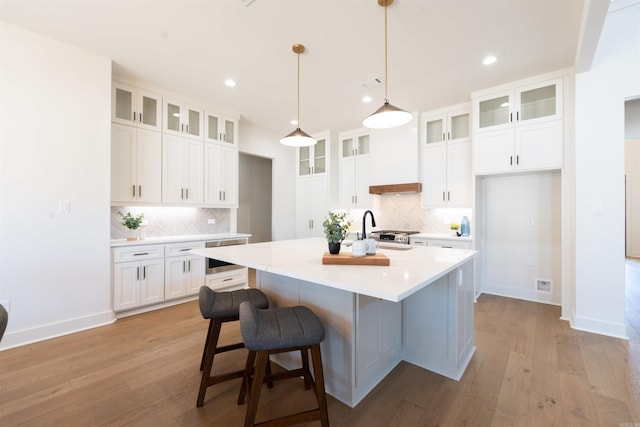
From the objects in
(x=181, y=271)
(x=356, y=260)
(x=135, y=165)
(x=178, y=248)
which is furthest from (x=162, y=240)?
(x=356, y=260)

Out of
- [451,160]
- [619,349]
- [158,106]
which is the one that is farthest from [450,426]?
[158,106]

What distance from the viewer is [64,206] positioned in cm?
274

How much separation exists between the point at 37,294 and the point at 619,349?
5351 millimetres

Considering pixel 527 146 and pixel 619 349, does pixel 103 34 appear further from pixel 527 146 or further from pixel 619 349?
pixel 619 349

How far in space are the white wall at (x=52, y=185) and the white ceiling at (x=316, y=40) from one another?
326 mm

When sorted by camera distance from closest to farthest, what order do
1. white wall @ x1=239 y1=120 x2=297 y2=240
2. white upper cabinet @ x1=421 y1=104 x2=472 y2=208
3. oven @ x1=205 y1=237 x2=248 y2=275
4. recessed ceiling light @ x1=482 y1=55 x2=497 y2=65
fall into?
recessed ceiling light @ x1=482 y1=55 x2=497 y2=65
oven @ x1=205 y1=237 x2=248 y2=275
white upper cabinet @ x1=421 y1=104 x2=472 y2=208
white wall @ x1=239 y1=120 x2=297 y2=240

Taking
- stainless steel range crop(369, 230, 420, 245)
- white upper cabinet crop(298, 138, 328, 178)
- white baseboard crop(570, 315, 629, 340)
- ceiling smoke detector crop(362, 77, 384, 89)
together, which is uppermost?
ceiling smoke detector crop(362, 77, 384, 89)

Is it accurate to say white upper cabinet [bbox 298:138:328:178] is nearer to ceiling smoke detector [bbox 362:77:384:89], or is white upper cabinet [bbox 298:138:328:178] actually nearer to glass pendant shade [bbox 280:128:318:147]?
ceiling smoke detector [bbox 362:77:384:89]

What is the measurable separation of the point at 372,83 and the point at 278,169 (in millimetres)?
2723

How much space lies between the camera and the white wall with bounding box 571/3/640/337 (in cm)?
269

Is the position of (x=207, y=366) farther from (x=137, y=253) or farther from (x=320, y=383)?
(x=137, y=253)

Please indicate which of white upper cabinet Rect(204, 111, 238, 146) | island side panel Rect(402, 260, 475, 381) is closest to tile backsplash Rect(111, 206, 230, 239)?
white upper cabinet Rect(204, 111, 238, 146)

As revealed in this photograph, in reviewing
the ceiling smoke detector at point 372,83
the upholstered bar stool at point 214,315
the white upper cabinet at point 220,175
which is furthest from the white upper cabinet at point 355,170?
the upholstered bar stool at point 214,315

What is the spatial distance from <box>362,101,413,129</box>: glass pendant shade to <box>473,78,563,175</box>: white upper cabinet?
2049 mm
